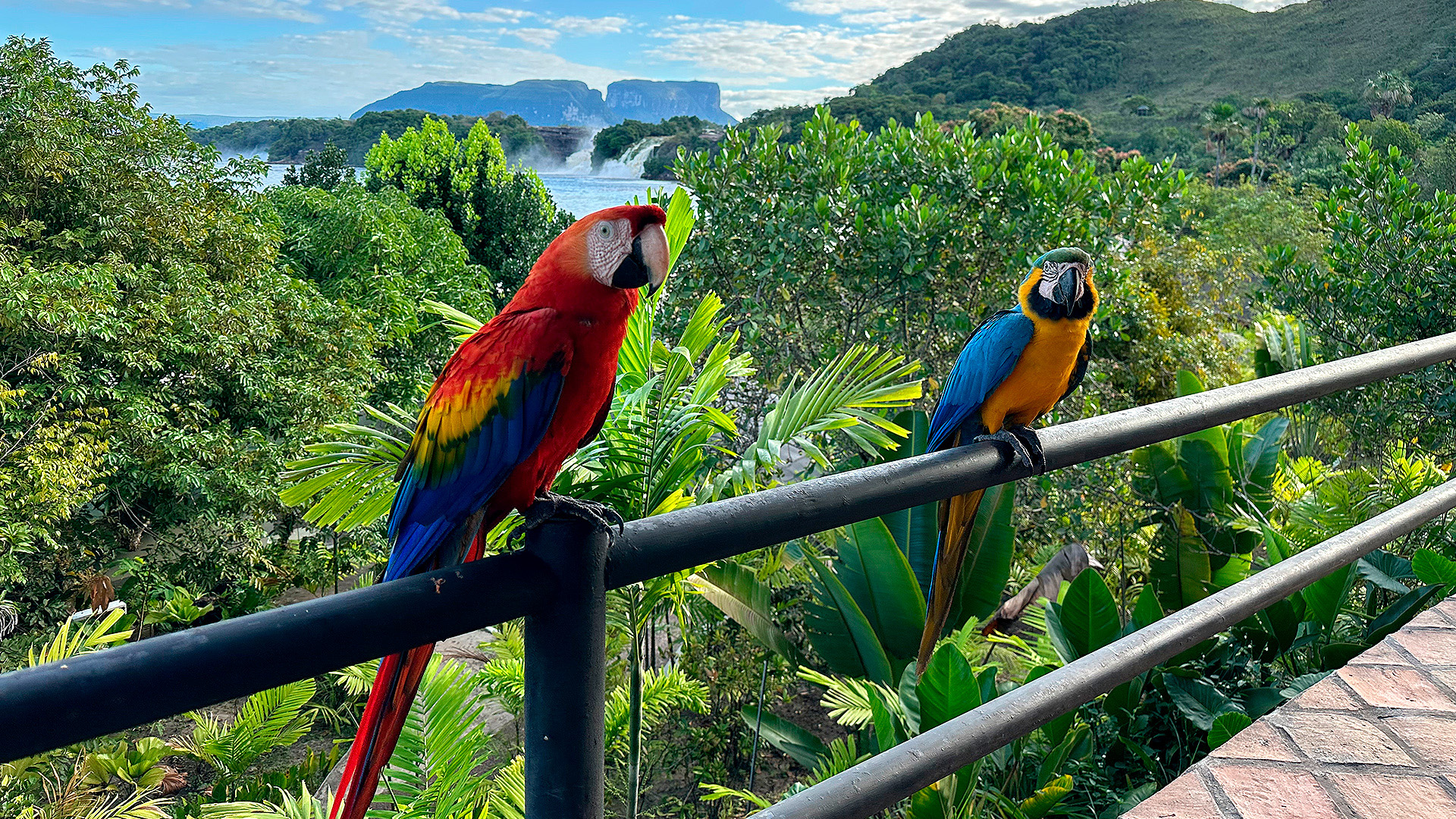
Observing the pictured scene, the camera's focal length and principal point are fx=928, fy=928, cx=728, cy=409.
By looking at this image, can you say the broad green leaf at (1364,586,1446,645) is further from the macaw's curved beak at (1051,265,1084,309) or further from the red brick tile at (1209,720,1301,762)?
the macaw's curved beak at (1051,265,1084,309)

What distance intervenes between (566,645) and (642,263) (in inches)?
26.8

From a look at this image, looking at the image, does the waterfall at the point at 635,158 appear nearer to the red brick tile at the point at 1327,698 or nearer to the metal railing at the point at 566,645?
the red brick tile at the point at 1327,698

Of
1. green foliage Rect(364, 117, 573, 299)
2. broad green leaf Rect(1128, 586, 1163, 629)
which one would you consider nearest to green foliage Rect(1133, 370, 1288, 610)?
broad green leaf Rect(1128, 586, 1163, 629)

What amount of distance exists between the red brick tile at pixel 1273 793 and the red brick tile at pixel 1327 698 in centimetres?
28

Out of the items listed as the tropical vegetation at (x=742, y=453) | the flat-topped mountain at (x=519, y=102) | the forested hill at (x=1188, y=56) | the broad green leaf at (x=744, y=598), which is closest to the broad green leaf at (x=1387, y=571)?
the tropical vegetation at (x=742, y=453)

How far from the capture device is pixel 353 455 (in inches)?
97.0

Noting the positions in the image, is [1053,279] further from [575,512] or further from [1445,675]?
[575,512]

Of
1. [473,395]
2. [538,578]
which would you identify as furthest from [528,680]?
[473,395]

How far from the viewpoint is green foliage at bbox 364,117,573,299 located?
13883 millimetres

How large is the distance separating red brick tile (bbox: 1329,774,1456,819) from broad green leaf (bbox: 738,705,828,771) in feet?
9.04

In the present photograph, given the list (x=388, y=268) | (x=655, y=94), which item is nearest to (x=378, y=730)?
(x=388, y=268)

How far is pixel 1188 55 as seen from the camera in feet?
157

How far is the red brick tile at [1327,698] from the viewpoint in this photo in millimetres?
1731

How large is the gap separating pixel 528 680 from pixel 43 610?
7.59 meters
